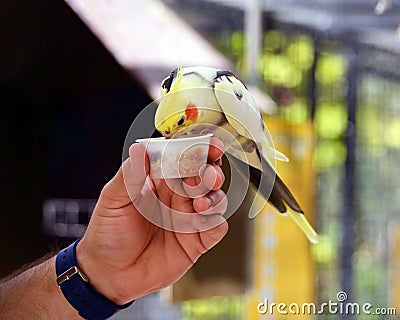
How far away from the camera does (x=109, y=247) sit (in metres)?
0.71

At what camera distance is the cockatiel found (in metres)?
0.66

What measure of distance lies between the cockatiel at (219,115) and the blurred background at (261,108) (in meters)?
0.32

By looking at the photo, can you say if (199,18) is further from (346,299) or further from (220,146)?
(220,146)

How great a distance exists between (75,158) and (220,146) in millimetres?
804

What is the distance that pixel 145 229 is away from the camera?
70 cm

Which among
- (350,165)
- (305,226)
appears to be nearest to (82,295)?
(305,226)

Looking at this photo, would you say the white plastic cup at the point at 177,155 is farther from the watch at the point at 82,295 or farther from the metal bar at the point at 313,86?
the metal bar at the point at 313,86

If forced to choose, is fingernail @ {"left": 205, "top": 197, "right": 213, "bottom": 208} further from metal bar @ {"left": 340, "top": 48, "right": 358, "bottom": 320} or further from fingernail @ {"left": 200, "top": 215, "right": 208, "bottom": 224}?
metal bar @ {"left": 340, "top": 48, "right": 358, "bottom": 320}

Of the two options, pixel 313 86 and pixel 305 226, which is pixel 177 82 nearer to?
pixel 305 226

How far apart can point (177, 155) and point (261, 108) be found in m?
0.53

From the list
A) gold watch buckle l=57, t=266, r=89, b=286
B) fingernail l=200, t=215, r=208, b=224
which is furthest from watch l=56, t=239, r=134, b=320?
fingernail l=200, t=215, r=208, b=224

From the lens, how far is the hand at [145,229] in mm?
625

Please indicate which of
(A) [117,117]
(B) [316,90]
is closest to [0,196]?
(A) [117,117]

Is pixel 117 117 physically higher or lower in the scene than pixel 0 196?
higher
